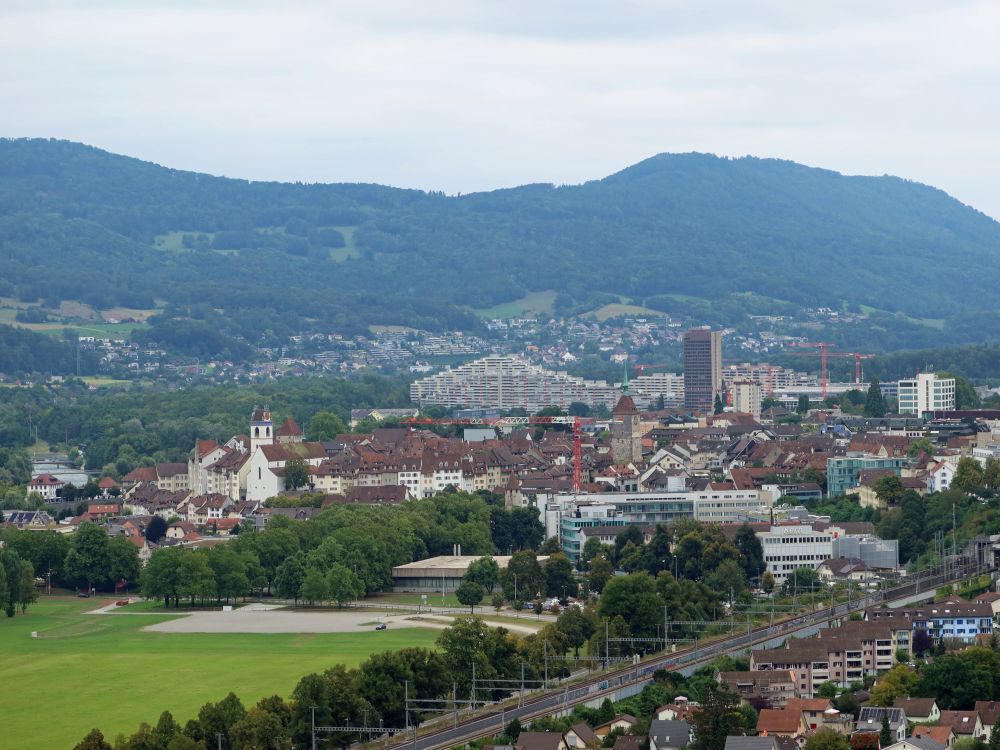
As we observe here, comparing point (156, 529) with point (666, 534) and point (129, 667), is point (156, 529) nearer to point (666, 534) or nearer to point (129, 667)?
point (666, 534)

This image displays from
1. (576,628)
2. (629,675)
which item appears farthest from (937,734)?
(576,628)

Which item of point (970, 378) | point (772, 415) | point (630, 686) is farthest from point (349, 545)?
Result: point (970, 378)

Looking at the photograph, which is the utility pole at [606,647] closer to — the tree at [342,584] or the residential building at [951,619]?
the residential building at [951,619]

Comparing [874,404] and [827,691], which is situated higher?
[874,404]

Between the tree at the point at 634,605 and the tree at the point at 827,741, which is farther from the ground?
the tree at the point at 634,605

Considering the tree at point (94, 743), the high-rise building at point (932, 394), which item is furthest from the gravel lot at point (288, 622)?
the high-rise building at point (932, 394)

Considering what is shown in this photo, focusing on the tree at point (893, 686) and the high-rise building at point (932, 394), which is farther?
the high-rise building at point (932, 394)
